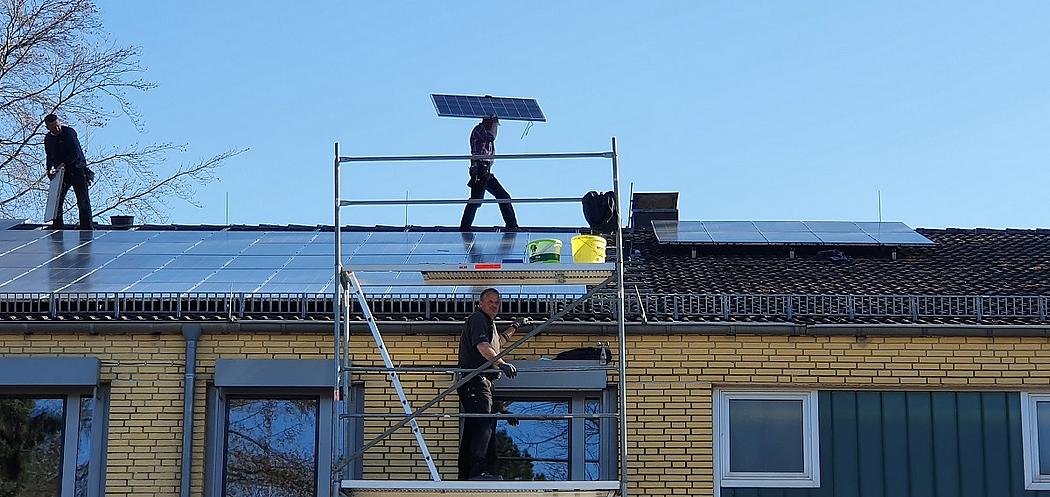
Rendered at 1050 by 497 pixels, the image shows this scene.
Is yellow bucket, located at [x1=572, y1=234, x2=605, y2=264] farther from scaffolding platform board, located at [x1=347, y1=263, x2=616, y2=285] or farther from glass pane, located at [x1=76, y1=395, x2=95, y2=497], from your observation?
glass pane, located at [x1=76, y1=395, x2=95, y2=497]

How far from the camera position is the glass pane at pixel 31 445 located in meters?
13.9

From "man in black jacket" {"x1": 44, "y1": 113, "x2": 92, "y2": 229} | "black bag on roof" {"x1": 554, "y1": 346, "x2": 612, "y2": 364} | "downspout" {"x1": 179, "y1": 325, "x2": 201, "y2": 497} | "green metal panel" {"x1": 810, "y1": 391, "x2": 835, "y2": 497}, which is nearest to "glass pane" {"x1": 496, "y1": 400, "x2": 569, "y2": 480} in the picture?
"black bag on roof" {"x1": 554, "y1": 346, "x2": 612, "y2": 364}

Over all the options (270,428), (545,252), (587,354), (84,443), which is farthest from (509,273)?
(84,443)

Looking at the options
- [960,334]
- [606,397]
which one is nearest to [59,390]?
[606,397]

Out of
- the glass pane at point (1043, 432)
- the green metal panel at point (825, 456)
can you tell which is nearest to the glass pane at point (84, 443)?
the green metal panel at point (825, 456)

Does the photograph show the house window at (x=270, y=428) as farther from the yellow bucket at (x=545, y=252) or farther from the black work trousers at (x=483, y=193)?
the black work trousers at (x=483, y=193)

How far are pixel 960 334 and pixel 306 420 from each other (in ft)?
19.9

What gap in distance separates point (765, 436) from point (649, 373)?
1.22 m

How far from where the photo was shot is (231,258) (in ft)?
54.1

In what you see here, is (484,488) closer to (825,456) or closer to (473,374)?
(473,374)

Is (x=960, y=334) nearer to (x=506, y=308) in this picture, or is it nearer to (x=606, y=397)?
(x=606, y=397)

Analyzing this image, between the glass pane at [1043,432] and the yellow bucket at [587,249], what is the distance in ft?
14.6

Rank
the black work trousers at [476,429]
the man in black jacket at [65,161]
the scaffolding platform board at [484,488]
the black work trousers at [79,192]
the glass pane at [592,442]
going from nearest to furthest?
the scaffolding platform board at [484,488], the black work trousers at [476,429], the glass pane at [592,442], the black work trousers at [79,192], the man in black jacket at [65,161]

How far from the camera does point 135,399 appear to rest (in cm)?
1382
